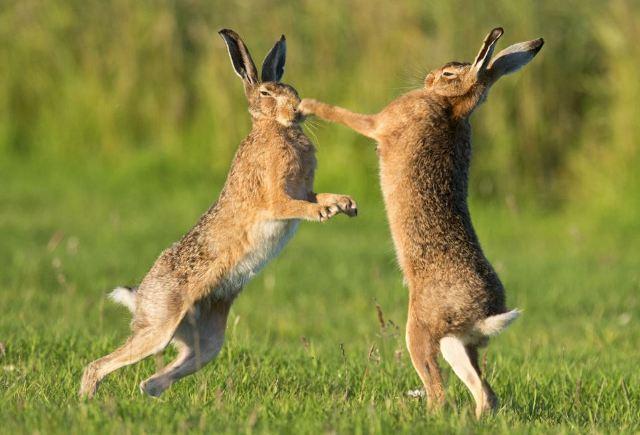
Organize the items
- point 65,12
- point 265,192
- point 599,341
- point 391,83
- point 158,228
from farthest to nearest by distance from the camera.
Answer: point 65,12 < point 391,83 < point 158,228 < point 599,341 < point 265,192

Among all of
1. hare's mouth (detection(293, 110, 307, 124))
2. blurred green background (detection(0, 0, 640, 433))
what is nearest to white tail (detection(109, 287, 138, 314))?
blurred green background (detection(0, 0, 640, 433))

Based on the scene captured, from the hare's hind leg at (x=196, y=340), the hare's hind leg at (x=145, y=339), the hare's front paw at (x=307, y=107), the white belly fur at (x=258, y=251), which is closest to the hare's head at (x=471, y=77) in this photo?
the hare's front paw at (x=307, y=107)

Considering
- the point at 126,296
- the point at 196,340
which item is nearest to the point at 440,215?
the point at 196,340

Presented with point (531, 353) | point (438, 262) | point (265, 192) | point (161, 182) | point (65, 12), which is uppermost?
point (65, 12)

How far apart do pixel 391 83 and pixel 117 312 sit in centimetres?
650

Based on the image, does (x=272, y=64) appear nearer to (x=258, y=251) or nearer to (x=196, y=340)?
(x=258, y=251)

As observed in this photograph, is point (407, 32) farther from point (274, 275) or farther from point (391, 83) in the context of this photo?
point (274, 275)

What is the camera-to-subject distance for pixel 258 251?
648 centimetres

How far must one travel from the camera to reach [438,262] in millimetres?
6207

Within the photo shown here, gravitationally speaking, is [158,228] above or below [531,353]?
above

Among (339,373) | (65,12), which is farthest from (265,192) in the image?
(65,12)

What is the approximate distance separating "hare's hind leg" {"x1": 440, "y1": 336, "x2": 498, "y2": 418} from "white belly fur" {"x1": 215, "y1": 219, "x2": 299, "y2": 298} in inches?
41.9

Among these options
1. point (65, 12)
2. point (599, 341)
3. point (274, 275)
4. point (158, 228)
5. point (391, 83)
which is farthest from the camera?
point (65, 12)

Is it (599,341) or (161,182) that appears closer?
(599,341)
